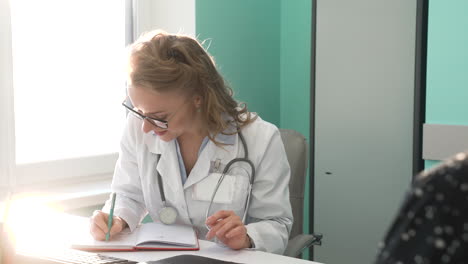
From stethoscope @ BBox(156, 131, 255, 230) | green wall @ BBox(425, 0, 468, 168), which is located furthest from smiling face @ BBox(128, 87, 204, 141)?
green wall @ BBox(425, 0, 468, 168)

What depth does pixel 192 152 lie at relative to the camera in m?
1.68

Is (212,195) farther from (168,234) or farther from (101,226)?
(101,226)

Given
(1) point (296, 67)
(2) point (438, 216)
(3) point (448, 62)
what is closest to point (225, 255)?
(2) point (438, 216)

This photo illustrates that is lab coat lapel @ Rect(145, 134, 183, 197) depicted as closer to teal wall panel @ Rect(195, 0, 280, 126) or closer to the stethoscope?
the stethoscope

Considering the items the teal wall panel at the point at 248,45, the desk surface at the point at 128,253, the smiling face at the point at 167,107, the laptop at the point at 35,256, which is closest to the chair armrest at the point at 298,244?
the desk surface at the point at 128,253

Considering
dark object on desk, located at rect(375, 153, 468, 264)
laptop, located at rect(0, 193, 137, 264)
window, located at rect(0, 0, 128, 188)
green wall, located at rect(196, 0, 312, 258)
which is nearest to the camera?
dark object on desk, located at rect(375, 153, 468, 264)

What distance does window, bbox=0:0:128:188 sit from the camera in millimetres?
2143

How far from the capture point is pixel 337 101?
236 centimetres

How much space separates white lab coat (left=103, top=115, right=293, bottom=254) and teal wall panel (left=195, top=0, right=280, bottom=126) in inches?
41.0

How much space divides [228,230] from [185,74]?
1.60 feet

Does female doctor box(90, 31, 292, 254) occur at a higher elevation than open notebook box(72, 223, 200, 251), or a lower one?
higher

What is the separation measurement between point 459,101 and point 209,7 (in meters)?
1.23

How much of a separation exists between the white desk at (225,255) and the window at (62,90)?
1051mm

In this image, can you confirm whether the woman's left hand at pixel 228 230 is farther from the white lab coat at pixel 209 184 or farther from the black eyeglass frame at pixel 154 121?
the black eyeglass frame at pixel 154 121
